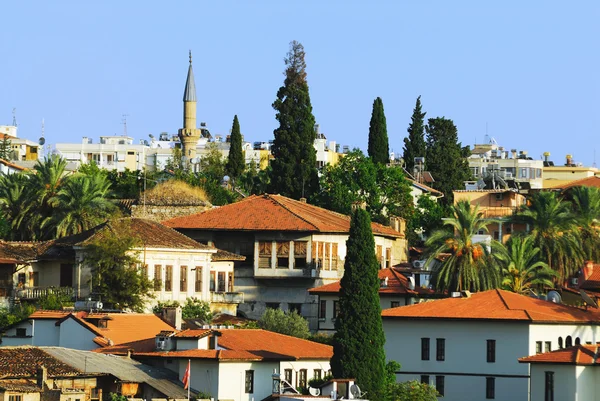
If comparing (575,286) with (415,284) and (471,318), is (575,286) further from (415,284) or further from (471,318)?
(471,318)

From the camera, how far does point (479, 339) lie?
241ft

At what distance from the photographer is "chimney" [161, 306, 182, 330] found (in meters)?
73.2

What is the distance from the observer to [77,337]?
2756 inches

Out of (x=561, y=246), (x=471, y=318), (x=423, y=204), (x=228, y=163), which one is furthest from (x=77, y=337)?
(x=228, y=163)

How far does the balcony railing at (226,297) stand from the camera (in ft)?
274

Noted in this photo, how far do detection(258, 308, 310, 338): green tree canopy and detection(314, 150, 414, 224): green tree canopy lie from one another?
17299 millimetres

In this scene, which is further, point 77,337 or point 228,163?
point 228,163

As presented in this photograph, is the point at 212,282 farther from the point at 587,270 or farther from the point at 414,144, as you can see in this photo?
the point at 414,144

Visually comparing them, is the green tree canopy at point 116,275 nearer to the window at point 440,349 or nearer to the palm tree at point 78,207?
the palm tree at point 78,207

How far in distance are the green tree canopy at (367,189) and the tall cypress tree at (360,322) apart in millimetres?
28448

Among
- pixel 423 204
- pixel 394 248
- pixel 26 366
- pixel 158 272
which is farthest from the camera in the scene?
pixel 423 204

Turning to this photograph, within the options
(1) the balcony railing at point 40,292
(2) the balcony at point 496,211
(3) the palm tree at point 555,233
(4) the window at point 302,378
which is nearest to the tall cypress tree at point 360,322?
(4) the window at point 302,378

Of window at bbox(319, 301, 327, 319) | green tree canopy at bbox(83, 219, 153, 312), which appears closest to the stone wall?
window at bbox(319, 301, 327, 319)

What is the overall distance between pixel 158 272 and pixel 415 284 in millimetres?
12077
